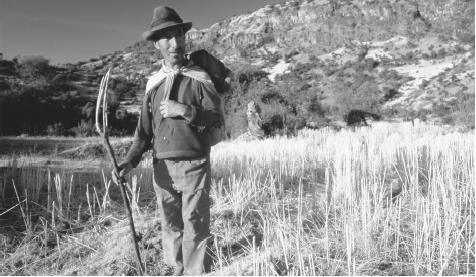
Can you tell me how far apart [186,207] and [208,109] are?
0.59 m

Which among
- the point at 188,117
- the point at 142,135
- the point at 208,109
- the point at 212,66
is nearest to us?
the point at 188,117

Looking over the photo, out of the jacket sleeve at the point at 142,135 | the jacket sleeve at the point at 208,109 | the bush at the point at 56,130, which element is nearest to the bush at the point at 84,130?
the bush at the point at 56,130

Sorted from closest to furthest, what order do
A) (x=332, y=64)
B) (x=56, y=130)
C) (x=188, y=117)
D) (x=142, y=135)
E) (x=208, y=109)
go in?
(x=188, y=117) → (x=208, y=109) → (x=142, y=135) → (x=56, y=130) → (x=332, y=64)

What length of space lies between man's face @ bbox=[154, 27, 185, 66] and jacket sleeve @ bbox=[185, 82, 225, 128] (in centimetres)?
21

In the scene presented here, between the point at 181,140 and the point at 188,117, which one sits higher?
the point at 188,117

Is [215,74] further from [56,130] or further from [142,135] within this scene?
[56,130]

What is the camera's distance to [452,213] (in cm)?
246

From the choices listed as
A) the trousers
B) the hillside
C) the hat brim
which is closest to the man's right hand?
the trousers

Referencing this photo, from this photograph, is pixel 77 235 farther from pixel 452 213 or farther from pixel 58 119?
pixel 58 119

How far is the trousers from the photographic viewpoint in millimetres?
2309

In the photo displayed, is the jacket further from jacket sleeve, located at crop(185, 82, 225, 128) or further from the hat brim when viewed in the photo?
the hat brim

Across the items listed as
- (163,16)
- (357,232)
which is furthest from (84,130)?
(357,232)

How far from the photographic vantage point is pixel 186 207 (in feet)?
7.64

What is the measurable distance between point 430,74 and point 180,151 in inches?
1241
